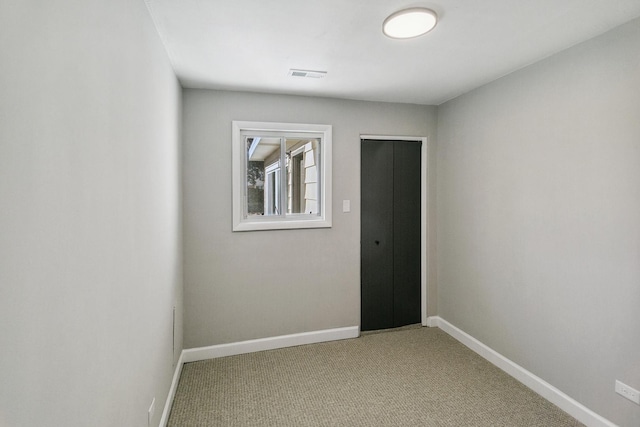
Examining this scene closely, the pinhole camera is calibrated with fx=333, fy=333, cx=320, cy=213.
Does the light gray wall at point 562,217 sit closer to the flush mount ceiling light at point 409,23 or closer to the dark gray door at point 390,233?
the dark gray door at point 390,233

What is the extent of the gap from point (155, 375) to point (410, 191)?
3011 mm

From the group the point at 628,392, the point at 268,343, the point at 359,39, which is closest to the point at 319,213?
the point at 268,343

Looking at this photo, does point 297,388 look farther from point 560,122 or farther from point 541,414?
point 560,122

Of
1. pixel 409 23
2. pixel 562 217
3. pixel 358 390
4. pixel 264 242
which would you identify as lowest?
pixel 358 390

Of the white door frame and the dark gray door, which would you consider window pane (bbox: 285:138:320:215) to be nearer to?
the dark gray door

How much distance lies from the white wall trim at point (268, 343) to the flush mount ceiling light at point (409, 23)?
9.23ft

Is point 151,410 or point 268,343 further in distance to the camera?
point 268,343

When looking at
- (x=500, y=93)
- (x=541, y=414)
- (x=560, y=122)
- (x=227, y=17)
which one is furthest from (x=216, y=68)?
(x=541, y=414)

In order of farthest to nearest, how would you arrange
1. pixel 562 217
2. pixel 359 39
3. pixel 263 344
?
pixel 263 344, pixel 562 217, pixel 359 39

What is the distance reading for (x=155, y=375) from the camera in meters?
1.98

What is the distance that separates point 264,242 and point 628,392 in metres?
2.87

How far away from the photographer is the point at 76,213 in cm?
97

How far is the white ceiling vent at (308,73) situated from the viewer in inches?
107

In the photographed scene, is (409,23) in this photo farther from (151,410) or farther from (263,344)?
(263,344)
